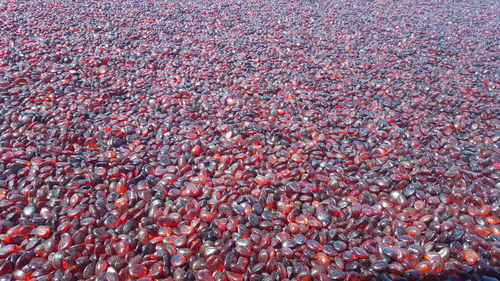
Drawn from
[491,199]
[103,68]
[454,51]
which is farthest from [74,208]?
[454,51]

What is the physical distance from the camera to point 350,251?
2660mm

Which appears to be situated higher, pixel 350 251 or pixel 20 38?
pixel 20 38

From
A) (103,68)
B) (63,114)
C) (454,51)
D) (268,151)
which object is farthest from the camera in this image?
(454,51)

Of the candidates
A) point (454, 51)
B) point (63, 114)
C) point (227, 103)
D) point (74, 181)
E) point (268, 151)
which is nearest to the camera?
point (74, 181)

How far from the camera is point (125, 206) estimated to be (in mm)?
2959

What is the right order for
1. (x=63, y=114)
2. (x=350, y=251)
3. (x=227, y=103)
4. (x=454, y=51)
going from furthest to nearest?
(x=454, y=51) < (x=227, y=103) < (x=63, y=114) < (x=350, y=251)

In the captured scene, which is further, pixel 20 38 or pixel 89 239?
pixel 20 38

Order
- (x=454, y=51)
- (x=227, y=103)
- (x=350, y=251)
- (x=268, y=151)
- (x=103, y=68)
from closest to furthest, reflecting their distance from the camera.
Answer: (x=350, y=251), (x=268, y=151), (x=227, y=103), (x=103, y=68), (x=454, y=51)

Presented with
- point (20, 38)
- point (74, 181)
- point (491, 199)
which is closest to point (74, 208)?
point (74, 181)

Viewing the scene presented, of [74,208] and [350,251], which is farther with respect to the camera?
[74,208]

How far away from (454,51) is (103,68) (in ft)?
22.7

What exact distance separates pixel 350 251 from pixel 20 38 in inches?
272

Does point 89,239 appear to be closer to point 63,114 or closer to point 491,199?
point 63,114

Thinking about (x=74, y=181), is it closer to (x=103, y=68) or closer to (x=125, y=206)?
(x=125, y=206)
